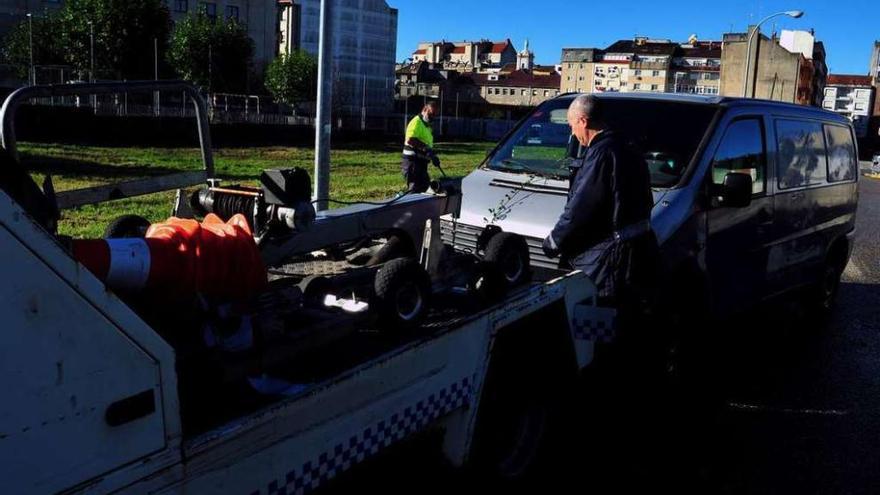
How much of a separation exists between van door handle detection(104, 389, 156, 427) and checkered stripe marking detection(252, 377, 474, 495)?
487 millimetres

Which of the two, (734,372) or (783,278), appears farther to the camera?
(783,278)

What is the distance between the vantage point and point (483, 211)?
5.86m

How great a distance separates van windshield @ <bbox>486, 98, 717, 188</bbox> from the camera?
19.8 feet

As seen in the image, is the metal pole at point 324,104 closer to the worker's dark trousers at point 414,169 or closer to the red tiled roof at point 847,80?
the worker's dark trousers at point 414,169

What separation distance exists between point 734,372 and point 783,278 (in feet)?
3.69

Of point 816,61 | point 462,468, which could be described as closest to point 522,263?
point 462,468

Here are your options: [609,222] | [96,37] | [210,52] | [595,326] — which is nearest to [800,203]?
[609,222]

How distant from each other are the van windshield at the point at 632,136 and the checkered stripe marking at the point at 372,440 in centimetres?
295

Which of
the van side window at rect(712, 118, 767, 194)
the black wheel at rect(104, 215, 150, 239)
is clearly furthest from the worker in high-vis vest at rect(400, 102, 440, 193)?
the black wheel at rect(104, 215, 150, 239)

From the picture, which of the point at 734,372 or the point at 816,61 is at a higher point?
the point at 816,61

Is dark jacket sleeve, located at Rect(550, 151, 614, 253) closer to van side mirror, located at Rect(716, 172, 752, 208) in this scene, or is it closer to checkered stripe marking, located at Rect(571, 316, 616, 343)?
checkered stripe marking, located at Rect(571, 316, 616, 343)

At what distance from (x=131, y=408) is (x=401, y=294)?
63.3 inches

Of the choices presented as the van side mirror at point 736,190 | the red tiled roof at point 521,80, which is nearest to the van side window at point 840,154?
the van side mirror at point 736,190

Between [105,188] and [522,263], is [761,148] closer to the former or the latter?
[522,263]
